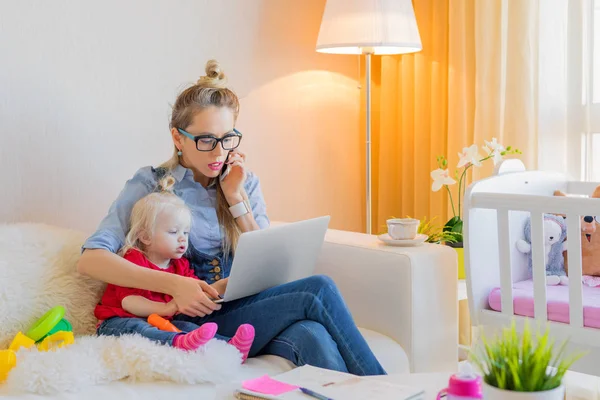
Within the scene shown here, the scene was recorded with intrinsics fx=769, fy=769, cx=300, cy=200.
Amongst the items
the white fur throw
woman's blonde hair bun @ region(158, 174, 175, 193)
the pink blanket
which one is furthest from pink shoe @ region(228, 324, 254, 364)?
the pink blanket

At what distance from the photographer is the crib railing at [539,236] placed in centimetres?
195

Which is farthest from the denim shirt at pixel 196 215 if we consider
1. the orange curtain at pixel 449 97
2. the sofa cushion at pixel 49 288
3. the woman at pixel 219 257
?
the orange curtain at pixel 449 97

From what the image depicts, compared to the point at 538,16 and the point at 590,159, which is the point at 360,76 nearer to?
the point at 538,16

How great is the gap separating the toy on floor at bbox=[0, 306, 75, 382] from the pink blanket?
1.16 meters

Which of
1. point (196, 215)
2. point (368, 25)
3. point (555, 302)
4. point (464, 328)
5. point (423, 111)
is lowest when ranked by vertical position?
point (464, 328)

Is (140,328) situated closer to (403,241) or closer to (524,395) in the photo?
(403,241)

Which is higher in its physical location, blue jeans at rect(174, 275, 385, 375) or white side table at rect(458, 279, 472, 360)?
blue jeans at rect(174, 275, 385, 375)

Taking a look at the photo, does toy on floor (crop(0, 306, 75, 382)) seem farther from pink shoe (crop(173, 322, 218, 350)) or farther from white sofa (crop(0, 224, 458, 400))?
pink shoe (crop(173, 322, 218, 350))

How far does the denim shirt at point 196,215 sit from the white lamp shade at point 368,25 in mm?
737

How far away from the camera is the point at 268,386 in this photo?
1.27 metres

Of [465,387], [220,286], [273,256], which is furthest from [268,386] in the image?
[220,286]

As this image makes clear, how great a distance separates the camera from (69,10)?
2.26 meters

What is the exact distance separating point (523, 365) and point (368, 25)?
1.81 m

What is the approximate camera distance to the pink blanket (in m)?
1.94
